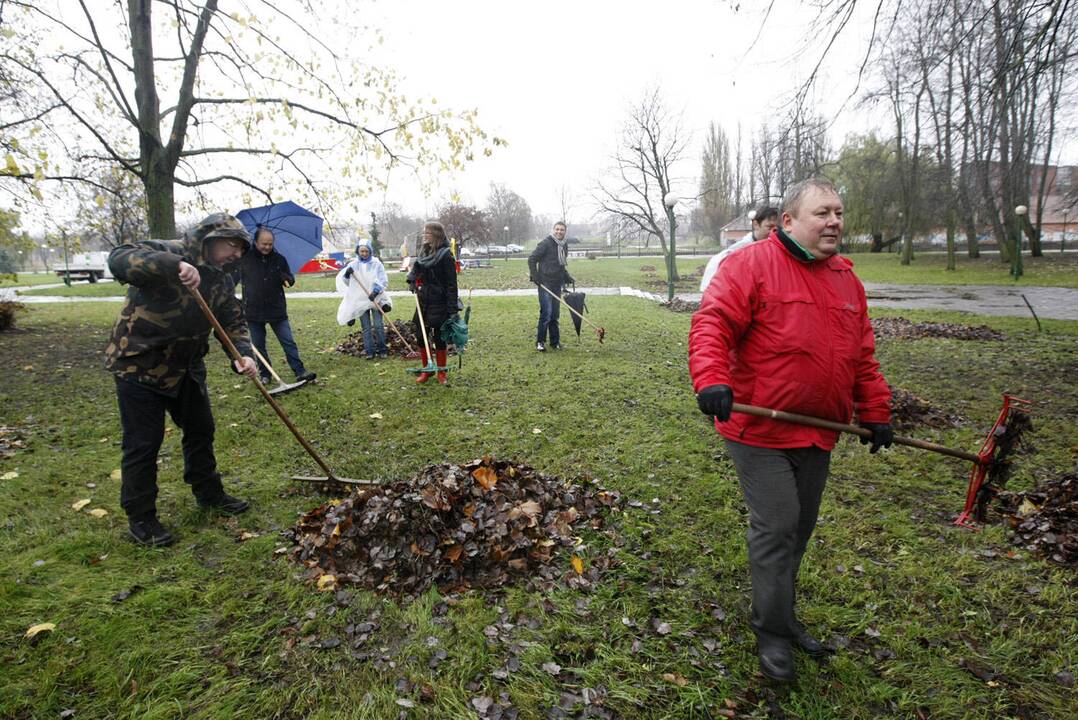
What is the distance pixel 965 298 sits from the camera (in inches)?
726

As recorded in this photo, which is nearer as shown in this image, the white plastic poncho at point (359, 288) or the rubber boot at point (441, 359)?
the rubber boot at point (441, 359)

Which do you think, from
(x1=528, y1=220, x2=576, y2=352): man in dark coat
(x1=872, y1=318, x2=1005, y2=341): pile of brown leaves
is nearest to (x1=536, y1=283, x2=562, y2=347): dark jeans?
(x1=528, y1=220, x2=576, y2=352): man in dark coat

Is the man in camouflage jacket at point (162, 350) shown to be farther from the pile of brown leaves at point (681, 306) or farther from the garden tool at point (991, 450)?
the pile of brown leaves at point (681, 306)

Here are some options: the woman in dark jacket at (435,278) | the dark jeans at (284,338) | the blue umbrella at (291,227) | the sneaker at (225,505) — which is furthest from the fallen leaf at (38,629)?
the blue umbrella at (291,227)

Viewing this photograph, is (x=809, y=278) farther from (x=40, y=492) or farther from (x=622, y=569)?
(x=40, y=492)

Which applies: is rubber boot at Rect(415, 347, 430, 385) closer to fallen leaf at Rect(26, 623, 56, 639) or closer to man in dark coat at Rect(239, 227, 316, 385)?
man in dark coat at Rect(239, 227, 316, 385)

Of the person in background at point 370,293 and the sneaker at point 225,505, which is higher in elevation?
the person in background at point 370,293

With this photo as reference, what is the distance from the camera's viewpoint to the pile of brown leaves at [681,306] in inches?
663

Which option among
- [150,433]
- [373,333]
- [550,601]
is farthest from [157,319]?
[373,333]

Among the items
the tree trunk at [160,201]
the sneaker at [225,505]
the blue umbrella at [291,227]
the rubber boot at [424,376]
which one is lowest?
the sneaker at [225,505]

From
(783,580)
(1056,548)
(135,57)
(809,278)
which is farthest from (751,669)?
(135,57)

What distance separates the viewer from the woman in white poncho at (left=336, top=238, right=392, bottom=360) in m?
8.90

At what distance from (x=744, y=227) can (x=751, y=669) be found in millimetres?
76305

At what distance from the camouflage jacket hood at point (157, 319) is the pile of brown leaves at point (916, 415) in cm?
633
